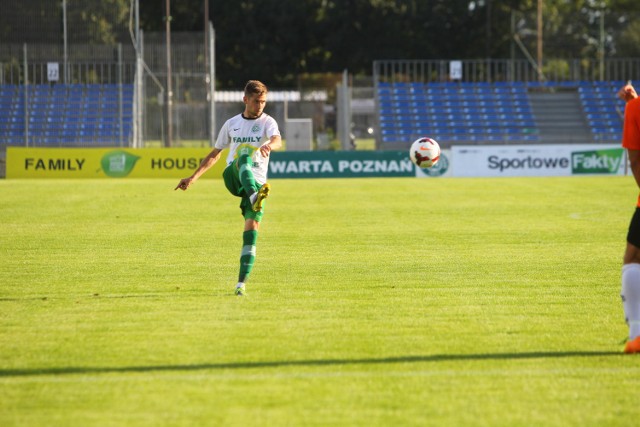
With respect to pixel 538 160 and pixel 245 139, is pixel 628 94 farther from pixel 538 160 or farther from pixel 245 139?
pixel 538 160

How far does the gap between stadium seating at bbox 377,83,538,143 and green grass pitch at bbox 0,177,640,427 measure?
25.1 metres

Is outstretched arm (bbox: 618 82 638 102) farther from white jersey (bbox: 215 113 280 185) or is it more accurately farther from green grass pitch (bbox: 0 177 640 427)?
white jersey (bbox: 215 113 280 185)

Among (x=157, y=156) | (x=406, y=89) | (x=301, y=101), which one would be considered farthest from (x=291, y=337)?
(x=301, y=101)

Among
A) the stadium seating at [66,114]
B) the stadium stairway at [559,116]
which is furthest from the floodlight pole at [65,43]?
the stadium stairway at [559,116]

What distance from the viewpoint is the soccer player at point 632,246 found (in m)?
7.11

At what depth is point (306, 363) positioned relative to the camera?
6.93m

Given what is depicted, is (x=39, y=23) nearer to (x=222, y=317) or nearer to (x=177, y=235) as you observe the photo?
(x=177, y=235)

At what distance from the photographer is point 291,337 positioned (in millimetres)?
7820

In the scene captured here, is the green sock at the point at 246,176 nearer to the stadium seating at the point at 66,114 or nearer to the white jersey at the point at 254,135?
the white jersey at the point at 254,135

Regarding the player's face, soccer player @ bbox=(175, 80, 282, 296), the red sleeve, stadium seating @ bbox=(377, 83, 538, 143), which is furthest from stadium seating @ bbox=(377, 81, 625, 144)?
the red sleeve

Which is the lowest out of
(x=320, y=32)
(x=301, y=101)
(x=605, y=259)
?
(x=605, y=259)

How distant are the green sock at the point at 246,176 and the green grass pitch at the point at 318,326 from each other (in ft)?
3.47

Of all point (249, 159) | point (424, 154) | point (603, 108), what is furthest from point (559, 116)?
point (249, 159)

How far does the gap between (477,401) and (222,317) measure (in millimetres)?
3203
